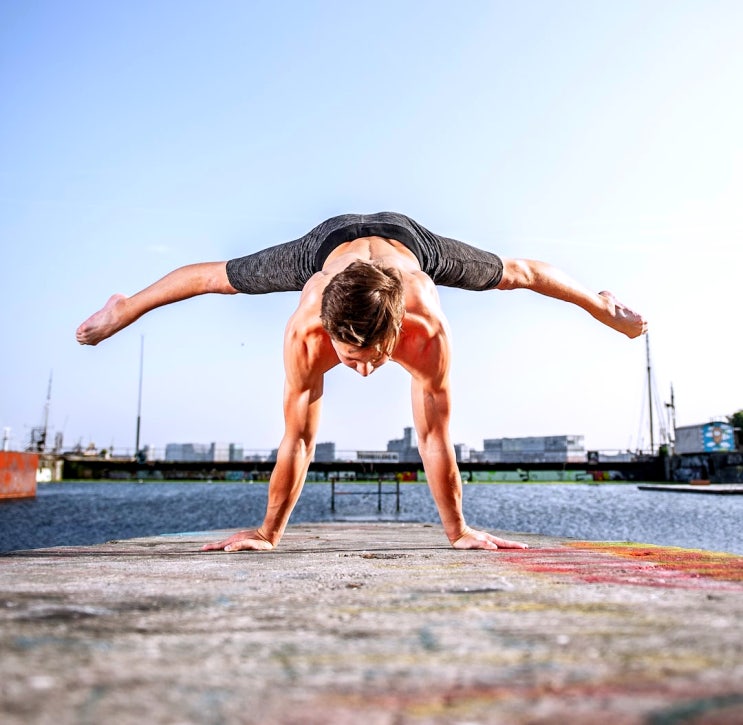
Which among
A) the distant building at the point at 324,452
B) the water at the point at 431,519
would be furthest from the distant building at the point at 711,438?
the distant building at the point at 324,452

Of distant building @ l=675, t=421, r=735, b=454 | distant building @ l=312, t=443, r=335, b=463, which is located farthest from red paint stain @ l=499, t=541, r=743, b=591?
distant building @ l=312, t=443, r=335, b=463

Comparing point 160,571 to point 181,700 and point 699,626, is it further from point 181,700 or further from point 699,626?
point 699,626

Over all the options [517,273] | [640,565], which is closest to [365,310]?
[640,565]

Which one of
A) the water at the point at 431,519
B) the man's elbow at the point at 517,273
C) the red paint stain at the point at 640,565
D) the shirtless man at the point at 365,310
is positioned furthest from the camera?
the water at the point at 431,519

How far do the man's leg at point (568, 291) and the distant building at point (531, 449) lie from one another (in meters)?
125

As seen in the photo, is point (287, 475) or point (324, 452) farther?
point (324, 452)

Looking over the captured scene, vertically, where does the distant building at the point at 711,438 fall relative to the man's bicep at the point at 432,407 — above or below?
above

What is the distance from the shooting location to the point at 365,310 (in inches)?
118

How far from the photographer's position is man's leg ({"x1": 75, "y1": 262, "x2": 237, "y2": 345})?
4.77m

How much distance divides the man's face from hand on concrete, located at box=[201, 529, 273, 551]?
1.51 meters

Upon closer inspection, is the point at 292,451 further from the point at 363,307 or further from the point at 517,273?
the point at 517,273

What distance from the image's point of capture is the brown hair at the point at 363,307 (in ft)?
9.87

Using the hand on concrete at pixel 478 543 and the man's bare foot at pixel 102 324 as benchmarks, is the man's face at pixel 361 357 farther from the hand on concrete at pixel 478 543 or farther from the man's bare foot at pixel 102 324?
the man's bare foot at pixel 102 324

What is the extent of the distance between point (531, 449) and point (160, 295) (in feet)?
480
